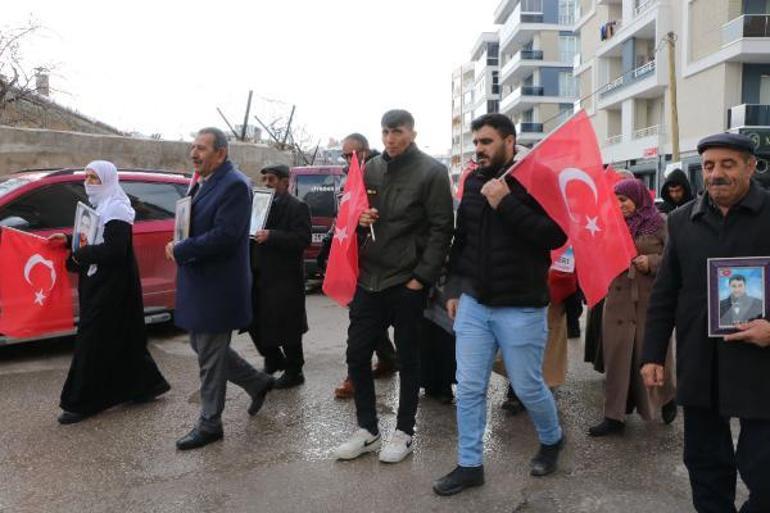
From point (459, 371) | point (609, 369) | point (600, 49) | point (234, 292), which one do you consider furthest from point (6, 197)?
point (600, 49)

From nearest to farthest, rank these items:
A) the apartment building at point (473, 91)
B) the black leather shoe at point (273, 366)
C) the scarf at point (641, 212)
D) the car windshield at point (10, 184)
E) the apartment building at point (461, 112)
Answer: the scarf at point (641, 212)
the black leather shoe at point (273, 366)
the car windshield at point (10, 184)
the apartment building at point (473, 91)
the apartment building at point (461, 112)

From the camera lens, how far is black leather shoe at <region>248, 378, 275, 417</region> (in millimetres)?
4812

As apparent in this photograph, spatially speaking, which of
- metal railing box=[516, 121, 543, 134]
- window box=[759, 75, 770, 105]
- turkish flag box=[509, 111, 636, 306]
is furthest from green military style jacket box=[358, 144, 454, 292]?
metal railing box=[516, 121, 543, 134]


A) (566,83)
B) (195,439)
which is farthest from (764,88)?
(566,83)

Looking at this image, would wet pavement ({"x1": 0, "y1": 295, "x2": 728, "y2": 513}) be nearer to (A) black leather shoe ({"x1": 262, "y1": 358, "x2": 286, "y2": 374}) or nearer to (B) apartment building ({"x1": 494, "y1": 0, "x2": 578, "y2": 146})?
(A) black leather shoe ({"x1": 262, "y1": 358, "x2": 286, "y2": 374})

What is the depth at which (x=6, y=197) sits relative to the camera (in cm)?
625

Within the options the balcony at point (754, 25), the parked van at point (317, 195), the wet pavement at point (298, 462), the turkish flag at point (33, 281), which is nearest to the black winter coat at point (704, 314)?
the wet pavement at point (298, 462)

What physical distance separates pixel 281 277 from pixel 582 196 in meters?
2.68

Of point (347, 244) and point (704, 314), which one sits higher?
point (347, 244)

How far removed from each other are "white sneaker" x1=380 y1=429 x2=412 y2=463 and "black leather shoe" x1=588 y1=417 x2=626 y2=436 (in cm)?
124

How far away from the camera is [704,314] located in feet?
9.12

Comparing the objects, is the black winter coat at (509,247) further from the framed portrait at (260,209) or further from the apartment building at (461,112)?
the apartment building at (461,112)

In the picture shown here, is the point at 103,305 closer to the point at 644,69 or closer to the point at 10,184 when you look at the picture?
the point at 10,184

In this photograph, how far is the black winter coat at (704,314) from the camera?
2660 mm
